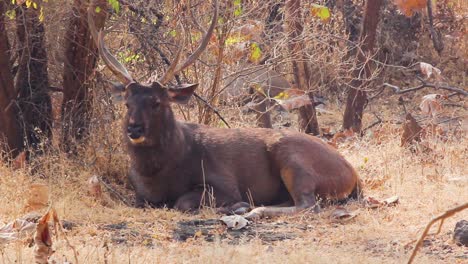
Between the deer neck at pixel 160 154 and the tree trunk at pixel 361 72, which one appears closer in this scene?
the deer neck at pixel 160 154

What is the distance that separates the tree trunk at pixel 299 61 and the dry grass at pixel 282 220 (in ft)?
5.15

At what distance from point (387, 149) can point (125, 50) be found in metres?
3.34

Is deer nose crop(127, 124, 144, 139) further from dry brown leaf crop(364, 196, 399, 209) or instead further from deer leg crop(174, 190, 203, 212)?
dry brown leaf crop(364, 196, 399, 209)

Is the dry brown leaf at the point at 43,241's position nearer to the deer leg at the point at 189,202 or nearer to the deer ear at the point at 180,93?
the deer leg at the point at 189,202

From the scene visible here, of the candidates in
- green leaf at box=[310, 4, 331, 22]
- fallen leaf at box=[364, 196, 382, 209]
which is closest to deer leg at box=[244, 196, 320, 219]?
fallen leaf at box=[364, 196, 382, 209]

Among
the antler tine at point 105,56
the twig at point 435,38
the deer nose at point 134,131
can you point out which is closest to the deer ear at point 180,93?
the antler tine at point 105,56

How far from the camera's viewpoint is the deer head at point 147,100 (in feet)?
27.2

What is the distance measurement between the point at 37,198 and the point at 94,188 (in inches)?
34.1

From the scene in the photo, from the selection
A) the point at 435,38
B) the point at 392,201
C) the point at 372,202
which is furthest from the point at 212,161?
the point at 435,38

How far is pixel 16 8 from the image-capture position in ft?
31.0

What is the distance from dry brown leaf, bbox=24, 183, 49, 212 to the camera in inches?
302

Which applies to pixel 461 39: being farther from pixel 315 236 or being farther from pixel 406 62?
pixel 315 236

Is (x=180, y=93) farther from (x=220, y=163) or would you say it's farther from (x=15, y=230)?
(x=15, y=230)

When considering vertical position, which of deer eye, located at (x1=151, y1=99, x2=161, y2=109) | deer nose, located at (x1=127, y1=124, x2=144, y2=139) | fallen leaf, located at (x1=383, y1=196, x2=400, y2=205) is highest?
deer eye, located at (x1=151, y1=99, x2=161, y2=109)
